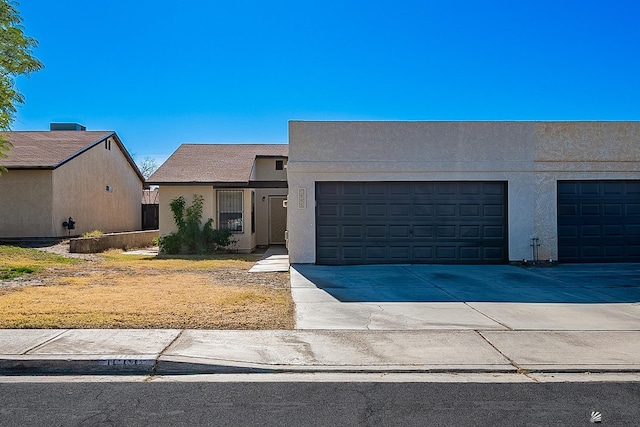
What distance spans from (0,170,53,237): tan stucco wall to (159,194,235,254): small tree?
19.1 ft

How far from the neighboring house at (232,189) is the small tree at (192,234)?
28 cm

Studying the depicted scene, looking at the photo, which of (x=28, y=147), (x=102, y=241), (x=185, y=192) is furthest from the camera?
(x=28, y=147)

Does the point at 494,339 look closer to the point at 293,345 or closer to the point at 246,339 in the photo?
the point at 293,345

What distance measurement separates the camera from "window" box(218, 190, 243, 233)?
2125cm

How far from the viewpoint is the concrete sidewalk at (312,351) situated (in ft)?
20.5

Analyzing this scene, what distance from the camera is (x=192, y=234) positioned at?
20.1m

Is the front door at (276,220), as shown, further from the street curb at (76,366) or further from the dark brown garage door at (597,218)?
the street curb at (76,366)

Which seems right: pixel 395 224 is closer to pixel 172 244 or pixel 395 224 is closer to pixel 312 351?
pixel 172 244

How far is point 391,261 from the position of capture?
52.2 feet

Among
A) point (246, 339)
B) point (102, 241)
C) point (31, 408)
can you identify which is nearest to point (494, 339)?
point (246, 339)

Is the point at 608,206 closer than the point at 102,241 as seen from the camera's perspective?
Yes

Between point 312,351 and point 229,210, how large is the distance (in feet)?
48.9

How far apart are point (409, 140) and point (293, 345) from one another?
1001 cm

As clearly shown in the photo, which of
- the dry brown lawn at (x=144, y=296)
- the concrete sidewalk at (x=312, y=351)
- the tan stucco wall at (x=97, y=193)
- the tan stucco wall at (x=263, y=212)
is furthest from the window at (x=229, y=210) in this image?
the concrete sidewalk at (x=312, y=351)
